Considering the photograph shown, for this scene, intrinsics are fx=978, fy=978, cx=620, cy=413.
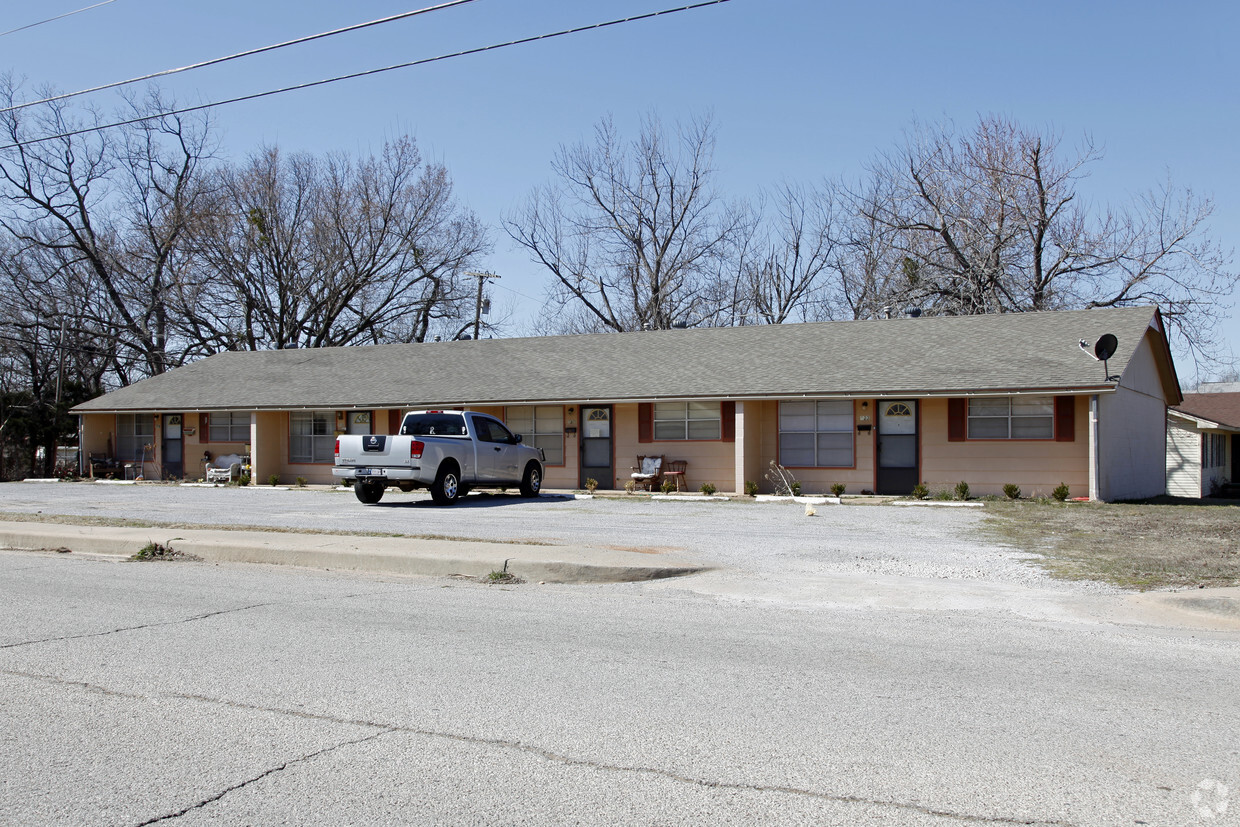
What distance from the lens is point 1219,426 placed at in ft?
111

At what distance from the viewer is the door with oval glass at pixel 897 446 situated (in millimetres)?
23156

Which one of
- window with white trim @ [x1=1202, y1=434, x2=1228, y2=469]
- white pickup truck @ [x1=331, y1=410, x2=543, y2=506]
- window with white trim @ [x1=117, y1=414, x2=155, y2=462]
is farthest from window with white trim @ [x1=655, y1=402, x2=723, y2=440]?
window with white trim @ [x1=1202, y1=434, x2=1228, y2=469]

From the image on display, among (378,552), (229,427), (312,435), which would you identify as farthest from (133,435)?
(378,552)

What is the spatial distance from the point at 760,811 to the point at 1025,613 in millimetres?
5532

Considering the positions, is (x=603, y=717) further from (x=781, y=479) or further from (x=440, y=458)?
(x=781, y=479)

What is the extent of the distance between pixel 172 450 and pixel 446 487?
16.0m

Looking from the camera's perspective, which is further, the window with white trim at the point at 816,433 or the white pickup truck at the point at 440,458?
the window with white trim at the point at 816,433

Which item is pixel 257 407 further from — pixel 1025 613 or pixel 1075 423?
pixel 1025 613

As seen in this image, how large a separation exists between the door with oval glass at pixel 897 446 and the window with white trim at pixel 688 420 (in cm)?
399

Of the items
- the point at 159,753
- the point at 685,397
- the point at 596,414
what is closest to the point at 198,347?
the point at 596,414

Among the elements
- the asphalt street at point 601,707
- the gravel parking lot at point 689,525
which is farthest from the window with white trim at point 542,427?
the asphalt street at point 601,707

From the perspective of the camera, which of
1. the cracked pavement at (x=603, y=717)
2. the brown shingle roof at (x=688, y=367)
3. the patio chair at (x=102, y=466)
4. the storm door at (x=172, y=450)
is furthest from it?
the patio chair at (x=102, y=466)

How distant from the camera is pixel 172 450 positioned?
32.1 meters

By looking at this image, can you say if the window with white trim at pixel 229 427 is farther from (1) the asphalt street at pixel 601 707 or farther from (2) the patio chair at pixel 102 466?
(1) the asphalt street at pixel 601 707
